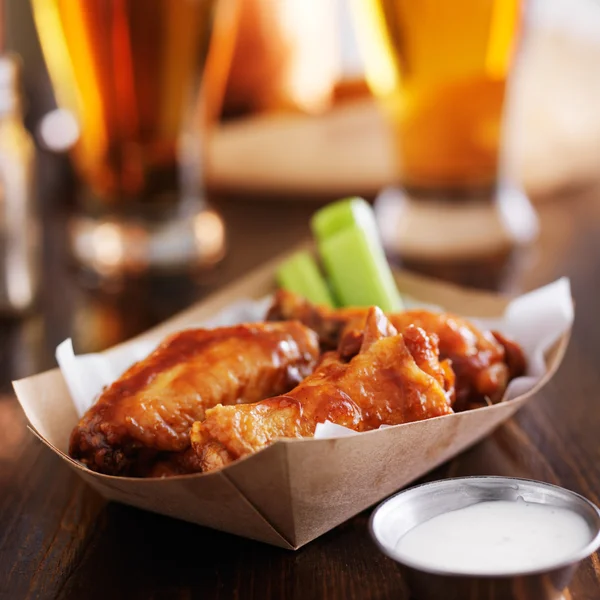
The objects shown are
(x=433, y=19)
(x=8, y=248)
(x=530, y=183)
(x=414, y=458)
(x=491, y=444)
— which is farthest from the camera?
(x=530, y=183)

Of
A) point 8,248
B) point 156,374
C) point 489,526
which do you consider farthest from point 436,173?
point 489,526

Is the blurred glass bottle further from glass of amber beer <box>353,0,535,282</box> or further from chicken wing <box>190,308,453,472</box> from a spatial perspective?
chicken wing <box>190,308,453,472</box>

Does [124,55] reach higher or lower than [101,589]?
higher

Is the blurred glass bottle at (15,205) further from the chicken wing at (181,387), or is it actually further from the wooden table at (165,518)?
the chicken wing at (181,387)

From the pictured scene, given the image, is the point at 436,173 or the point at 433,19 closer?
the point at 433,19

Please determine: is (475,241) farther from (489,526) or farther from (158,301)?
(489,526)

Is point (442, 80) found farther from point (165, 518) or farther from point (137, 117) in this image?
point (165, 518)

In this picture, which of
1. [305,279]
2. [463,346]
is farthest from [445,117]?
[463,346]
